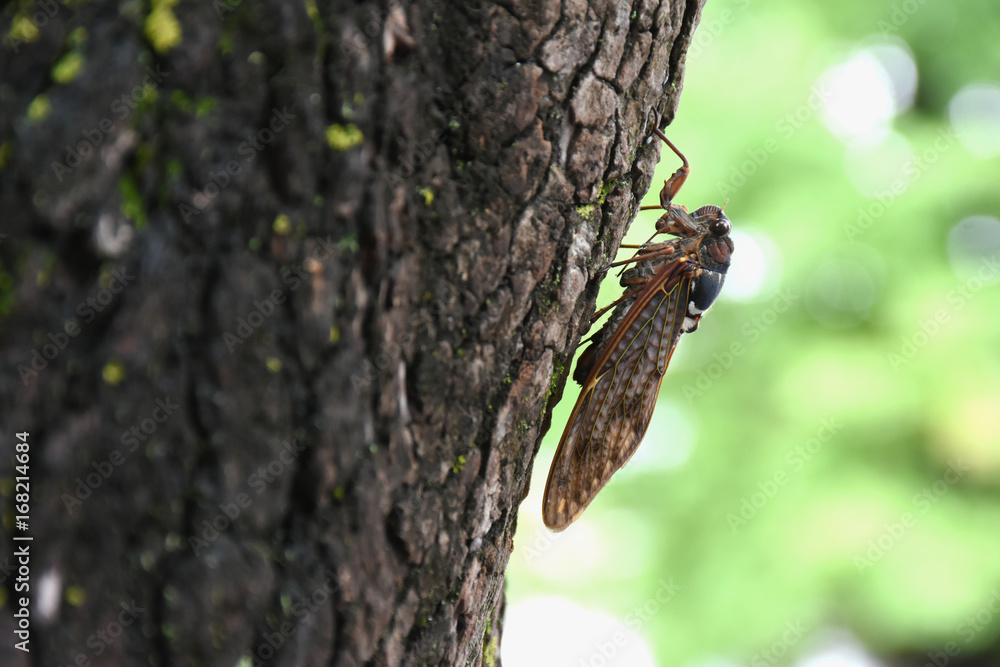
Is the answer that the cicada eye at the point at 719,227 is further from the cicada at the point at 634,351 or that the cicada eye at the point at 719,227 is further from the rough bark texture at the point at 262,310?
the rough bark texture at the point at 262,310

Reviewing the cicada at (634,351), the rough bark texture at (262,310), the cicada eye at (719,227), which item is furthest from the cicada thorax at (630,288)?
the rough bark texture at (262,310)

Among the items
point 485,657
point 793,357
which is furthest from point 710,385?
point 485,657

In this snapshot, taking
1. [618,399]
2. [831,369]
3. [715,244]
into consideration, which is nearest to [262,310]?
[618,399]

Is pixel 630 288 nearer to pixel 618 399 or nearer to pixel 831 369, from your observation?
pixel 618 399

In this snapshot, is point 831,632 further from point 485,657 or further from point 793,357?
point 485,657

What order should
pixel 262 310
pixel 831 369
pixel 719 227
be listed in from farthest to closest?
pixel 831 369
pixel 719 227
pixel 262 310

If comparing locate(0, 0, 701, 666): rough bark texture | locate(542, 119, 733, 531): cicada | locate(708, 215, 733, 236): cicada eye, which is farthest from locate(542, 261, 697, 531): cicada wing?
locate(0, 0, 701, 666): rough bark texture
